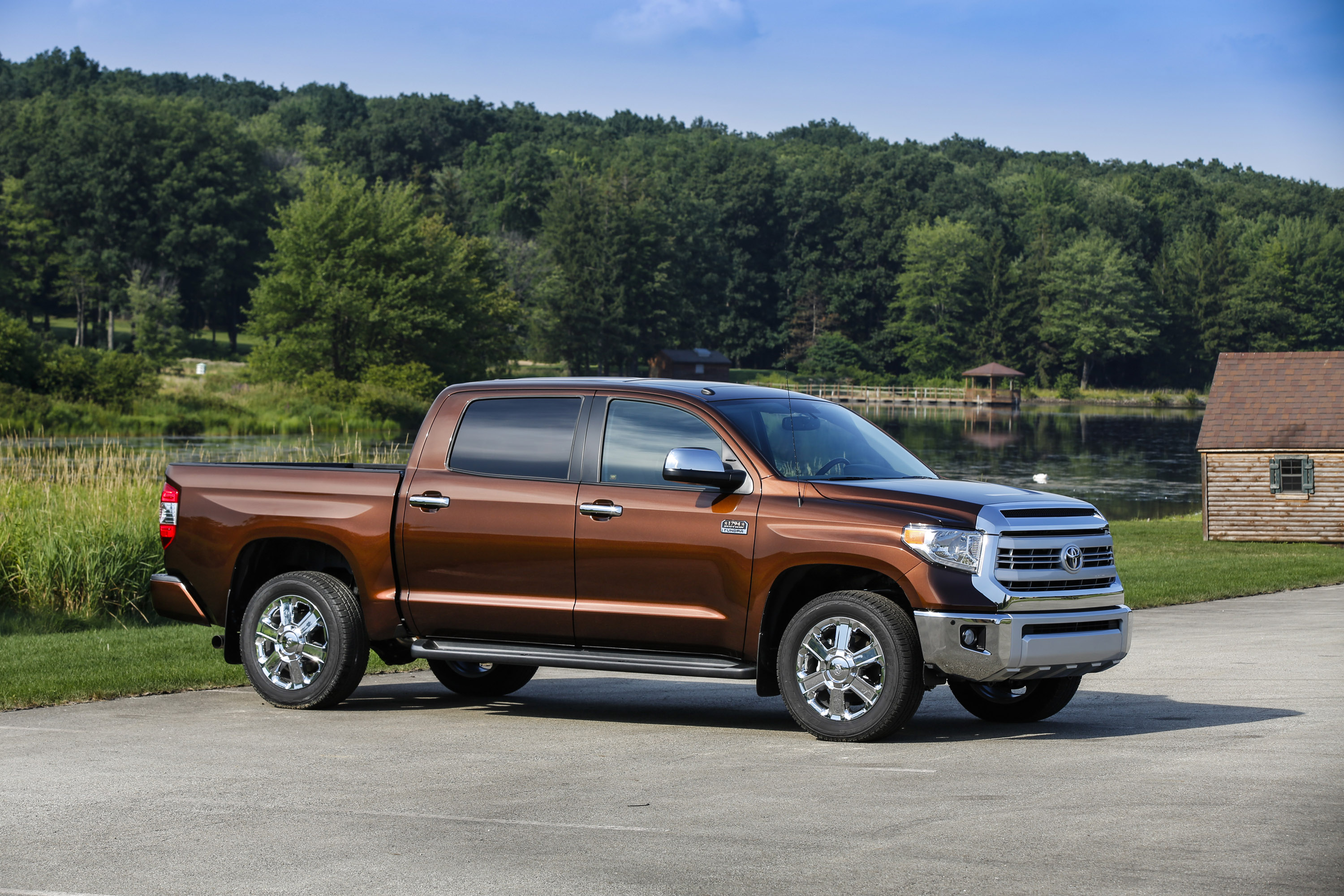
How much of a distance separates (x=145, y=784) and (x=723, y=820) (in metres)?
3.07

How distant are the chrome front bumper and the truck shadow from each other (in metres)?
0.65

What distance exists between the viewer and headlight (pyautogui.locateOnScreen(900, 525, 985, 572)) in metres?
8.59

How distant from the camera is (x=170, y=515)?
10.9 m

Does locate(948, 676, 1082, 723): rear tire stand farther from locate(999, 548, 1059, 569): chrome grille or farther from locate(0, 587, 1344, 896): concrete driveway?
locate(999, 548, 1059, 569): chrome grille

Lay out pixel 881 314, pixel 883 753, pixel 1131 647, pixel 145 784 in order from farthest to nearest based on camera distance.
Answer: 1. pixel 881 314
2. pixel 1131 647
3. pixel 883 753
4. pixel 145 784

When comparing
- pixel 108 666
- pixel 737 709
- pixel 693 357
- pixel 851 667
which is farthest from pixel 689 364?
pixel 851 667

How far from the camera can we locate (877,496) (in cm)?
896

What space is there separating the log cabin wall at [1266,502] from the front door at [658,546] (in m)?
33.3

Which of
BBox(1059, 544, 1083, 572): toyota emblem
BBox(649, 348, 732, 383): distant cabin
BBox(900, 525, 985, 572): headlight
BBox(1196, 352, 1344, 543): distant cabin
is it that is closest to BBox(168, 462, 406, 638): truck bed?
BBox(900, 525, 985, 572): headlight

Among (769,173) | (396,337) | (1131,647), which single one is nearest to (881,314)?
(769,173)

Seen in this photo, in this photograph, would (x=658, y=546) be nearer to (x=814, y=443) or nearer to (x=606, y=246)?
(x=814, y=443)

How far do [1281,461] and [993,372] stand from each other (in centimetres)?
9216

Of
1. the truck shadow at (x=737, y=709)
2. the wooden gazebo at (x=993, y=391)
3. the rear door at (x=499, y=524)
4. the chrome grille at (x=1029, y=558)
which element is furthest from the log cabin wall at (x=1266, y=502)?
the wooden gazebo at (x=993, y=391)

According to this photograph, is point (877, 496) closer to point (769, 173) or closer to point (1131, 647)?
point (1131, 647)
